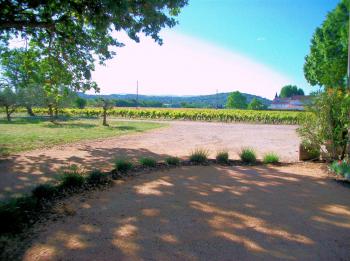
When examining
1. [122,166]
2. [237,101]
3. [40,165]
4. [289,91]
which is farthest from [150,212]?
[289,91]

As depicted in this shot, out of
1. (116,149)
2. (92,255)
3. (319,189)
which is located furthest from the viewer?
(116,149)

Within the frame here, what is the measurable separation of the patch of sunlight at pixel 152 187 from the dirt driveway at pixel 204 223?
2 cm

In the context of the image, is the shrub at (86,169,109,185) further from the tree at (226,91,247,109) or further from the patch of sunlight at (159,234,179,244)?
the tree at (226,91,247,109)

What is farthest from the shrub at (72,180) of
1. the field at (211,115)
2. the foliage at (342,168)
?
the field at (211,115)

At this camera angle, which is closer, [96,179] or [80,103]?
[96,179]

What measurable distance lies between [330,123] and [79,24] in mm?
8393

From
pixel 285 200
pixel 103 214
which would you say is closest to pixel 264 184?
pixel 285 200

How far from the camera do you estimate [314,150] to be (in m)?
8.48

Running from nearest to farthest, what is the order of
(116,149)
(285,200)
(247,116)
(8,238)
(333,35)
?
(8,238)
(285,200)
(116,149)
(333,35)
(247,116)

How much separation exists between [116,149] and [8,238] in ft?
26.4

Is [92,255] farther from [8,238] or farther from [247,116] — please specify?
[247,116]

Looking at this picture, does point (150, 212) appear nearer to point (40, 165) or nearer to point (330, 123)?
point (40, 165)

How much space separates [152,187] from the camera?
577 centimetres

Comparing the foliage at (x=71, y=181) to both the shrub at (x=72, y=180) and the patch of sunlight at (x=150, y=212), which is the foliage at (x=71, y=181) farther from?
the patch of sunlight at (x=150, y=212)
